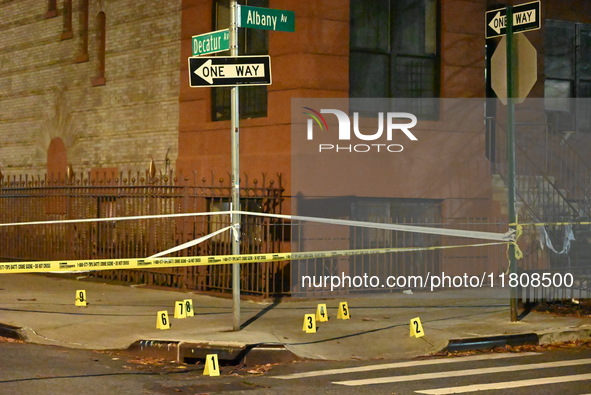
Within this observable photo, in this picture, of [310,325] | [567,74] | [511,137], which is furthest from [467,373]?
[567,74]

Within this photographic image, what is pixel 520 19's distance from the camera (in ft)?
41.6

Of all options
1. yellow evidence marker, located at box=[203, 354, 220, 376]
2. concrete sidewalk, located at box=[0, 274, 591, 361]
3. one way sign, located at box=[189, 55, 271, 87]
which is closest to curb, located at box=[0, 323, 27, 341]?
concrete sidewalk, located at box=[0, 274, 591, 361]

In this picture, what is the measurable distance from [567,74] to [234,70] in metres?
10.9

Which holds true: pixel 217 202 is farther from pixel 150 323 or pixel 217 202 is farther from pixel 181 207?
pixel 150 323

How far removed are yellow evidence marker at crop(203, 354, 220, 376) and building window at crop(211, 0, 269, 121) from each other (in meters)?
7.70

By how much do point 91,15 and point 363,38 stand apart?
22.6 ft

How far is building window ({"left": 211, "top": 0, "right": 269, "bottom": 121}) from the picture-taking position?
55.8 ft

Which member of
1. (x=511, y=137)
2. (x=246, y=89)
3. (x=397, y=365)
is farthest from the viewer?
(x=246, y=89)

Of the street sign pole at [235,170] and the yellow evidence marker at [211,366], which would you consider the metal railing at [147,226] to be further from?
the yellow evidence marker at [211,366]

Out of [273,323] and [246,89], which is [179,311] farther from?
[246,89]

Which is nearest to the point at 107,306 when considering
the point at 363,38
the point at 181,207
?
the point at 181,207

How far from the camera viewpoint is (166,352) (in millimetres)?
10836

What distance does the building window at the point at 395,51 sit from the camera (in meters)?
16.9

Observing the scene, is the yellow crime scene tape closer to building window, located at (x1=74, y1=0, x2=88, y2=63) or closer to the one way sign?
the one way sign
